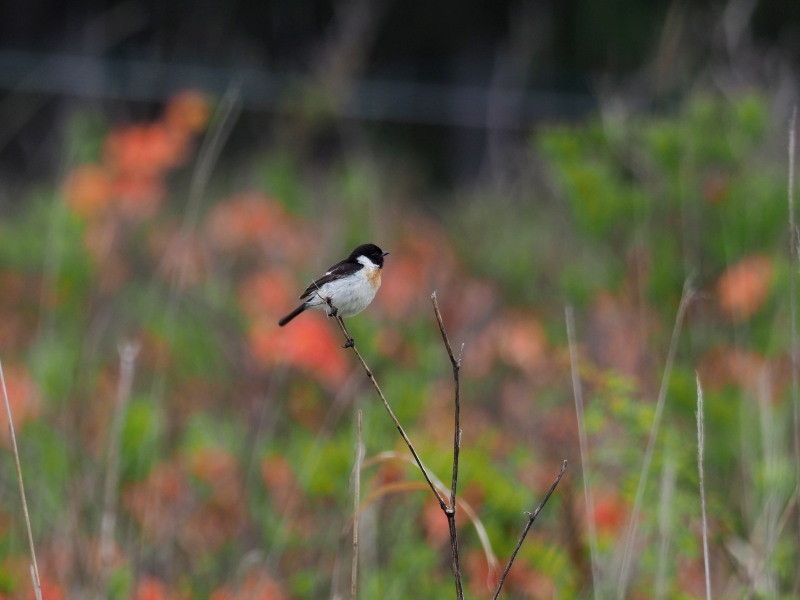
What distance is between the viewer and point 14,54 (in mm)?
10258

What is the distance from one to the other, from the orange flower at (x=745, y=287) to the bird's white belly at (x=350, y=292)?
2192mm

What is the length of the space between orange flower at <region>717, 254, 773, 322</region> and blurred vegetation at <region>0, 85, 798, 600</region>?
0.02 meters

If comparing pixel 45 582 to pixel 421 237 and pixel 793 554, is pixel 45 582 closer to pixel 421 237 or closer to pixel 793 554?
pixel 793 554

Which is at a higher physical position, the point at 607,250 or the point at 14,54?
the point at 607,250

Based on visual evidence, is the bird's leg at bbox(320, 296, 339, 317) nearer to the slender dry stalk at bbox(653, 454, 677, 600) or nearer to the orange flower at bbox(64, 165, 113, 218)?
the slender dry stalk at bbox(653, 454, 677, 600)

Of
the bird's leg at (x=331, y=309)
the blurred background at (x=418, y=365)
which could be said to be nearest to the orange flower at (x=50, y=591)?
the blurred background at (x=418, y=365)

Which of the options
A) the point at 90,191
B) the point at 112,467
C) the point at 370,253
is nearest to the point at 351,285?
the point at 370,253

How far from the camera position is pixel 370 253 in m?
1.74

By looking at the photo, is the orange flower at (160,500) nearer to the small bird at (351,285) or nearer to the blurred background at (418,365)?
the blurred background at (418,365)

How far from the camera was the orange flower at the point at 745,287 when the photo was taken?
3934 mm

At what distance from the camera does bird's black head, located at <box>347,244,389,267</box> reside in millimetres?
1670

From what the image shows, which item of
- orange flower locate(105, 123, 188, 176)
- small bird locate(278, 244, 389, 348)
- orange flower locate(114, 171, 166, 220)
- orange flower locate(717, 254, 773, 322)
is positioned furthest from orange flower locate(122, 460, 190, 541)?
orange flower locate(105, 123, 188, 176)

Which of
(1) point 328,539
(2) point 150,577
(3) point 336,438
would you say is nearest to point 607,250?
(3) point 336,438

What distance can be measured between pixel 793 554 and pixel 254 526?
4.77ft
